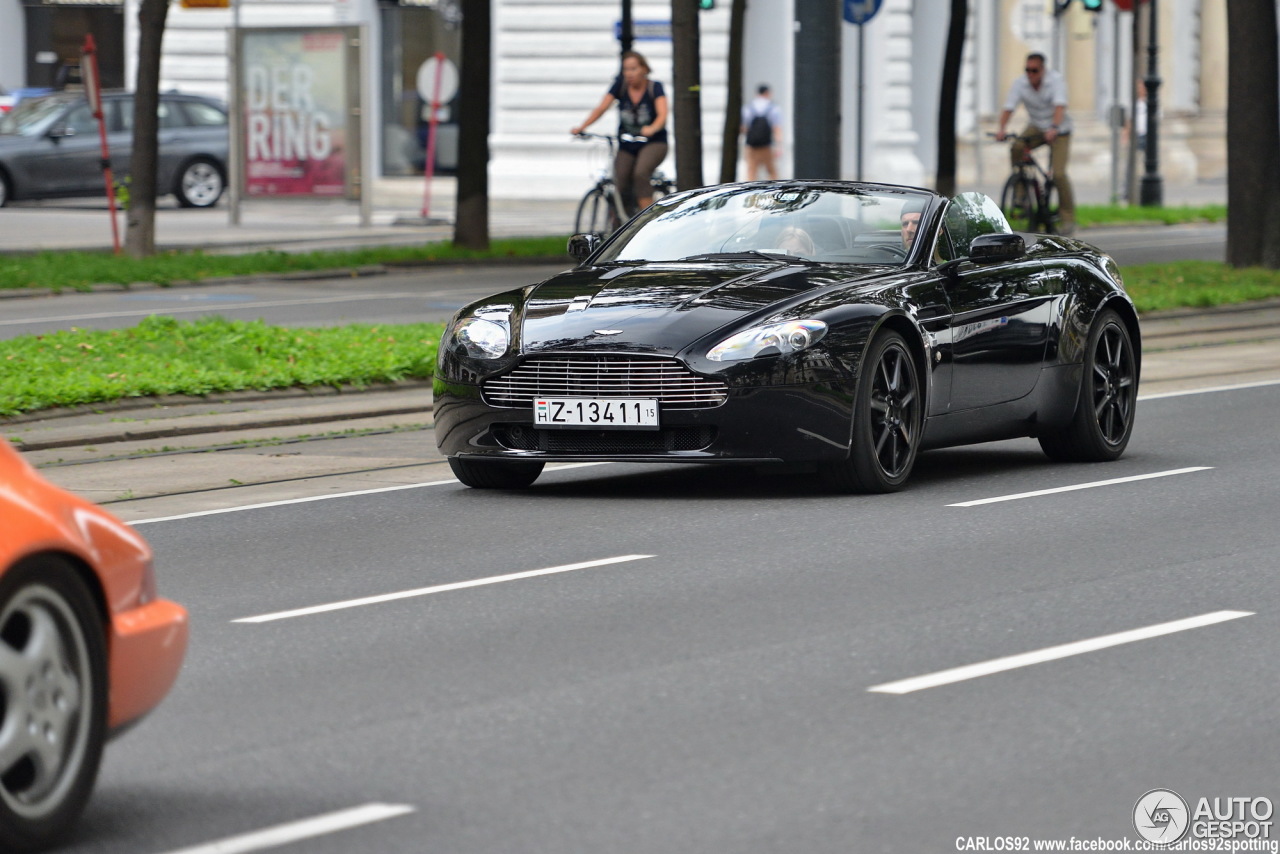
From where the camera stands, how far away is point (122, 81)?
4900cm

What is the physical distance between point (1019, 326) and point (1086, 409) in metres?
0.60

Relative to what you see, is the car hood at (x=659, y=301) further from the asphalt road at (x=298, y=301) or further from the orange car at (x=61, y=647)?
the asphalt road at (x=298, y=301)

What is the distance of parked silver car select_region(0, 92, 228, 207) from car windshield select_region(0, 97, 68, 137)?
0.01 m

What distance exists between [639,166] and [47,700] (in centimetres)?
1949

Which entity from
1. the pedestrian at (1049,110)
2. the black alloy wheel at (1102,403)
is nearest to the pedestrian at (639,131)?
the pedestrian at (1049,110)

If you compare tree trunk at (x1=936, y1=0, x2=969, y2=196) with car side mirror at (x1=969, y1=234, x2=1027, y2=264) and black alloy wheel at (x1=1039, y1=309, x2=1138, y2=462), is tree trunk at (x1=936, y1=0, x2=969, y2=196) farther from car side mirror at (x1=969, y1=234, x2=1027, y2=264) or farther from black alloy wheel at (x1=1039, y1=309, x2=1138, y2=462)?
car side mirror at (x1=969, y1=234, x2=1027, y2=264)

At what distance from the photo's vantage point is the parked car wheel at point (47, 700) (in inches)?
174

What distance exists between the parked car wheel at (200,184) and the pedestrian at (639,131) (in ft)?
48.5

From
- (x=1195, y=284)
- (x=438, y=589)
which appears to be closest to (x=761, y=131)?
(x=1195, y=284)

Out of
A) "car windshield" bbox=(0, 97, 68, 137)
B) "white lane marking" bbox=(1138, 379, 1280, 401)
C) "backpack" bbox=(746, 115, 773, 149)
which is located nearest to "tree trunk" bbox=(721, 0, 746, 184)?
"white lane marking" bbox=(1138, 379, 1280, 401)

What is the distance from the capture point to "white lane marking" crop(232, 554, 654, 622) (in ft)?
24.6

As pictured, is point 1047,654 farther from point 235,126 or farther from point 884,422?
point 235,126

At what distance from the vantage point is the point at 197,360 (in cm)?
1490

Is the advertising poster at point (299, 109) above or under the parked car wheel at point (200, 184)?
above
